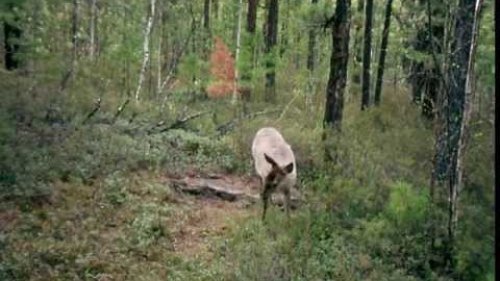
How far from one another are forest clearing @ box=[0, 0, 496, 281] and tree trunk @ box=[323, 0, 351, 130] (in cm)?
3

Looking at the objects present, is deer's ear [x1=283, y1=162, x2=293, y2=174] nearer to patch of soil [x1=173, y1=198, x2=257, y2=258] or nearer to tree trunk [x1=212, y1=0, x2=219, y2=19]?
patch of soil [x1=173, y1=198, x2=257, y2=258]

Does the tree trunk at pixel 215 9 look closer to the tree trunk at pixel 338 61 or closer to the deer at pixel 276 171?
the tree trunk at pixel 338 61

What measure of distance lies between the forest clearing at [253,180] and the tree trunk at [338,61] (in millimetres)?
26

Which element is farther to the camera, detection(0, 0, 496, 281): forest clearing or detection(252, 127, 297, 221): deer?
detection(252, 127, 297, 221): deer

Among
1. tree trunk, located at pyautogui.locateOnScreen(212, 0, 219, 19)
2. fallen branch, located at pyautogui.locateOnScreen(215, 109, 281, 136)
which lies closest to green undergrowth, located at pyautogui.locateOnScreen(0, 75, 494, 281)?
fallen branch, located at pyautogui.locateOnScreen(215, 109, 281, 136)

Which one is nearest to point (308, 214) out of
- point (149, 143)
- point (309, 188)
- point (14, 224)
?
point (309, 188)

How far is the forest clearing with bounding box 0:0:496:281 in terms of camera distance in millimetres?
8469

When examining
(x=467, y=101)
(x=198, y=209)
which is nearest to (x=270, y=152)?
(x=198, y=209)

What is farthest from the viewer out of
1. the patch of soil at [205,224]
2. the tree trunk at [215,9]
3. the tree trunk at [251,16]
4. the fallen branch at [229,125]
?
the tree trunk at [215,9]

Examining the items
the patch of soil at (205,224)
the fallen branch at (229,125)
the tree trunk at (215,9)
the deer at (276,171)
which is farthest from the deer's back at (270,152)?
the tree trunk at (215,9)

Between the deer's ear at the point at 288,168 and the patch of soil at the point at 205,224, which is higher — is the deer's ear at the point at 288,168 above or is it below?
above

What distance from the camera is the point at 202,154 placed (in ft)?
46.9

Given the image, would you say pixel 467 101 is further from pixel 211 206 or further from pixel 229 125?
pixel 229 125

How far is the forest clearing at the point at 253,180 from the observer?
8469 mm
